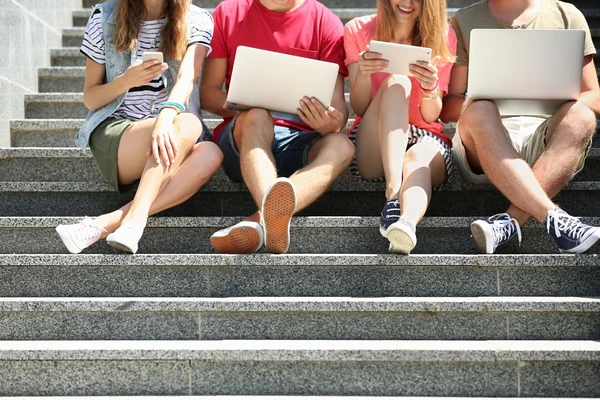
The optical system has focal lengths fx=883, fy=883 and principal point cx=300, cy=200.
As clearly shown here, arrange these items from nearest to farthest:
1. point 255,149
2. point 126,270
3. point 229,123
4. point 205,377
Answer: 1. point 205,377
2. point 126,270
3. point 255,149
4. point 229,123

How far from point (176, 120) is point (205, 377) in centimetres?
94

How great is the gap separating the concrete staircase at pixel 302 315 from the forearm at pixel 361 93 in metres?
0.48

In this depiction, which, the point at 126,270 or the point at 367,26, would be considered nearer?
the point at 126,270

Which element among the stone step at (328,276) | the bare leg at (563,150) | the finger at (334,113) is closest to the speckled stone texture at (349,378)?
the stone step at (328,276)

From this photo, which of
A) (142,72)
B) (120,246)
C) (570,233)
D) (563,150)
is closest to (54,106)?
(142,72)

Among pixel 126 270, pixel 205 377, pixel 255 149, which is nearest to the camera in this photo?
pixel 205 377

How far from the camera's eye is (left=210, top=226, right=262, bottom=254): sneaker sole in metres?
2.75

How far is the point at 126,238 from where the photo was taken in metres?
2.73

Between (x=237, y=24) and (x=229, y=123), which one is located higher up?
(x=237, y=24)

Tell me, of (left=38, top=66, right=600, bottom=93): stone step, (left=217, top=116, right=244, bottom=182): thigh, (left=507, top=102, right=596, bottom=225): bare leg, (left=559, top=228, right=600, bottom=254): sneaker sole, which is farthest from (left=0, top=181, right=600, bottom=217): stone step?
(left=38, top=66, right=600, bottom=93): stone step

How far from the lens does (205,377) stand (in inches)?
99.0

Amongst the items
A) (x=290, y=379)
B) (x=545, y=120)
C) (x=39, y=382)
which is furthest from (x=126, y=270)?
(x=545, y=120)

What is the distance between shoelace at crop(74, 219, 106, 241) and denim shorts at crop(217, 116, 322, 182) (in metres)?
0.56

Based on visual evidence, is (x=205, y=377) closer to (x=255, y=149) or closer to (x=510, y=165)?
(x=255, y=149)
